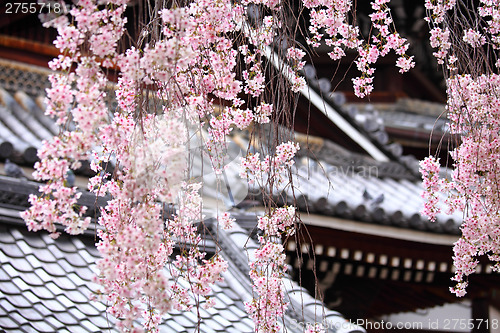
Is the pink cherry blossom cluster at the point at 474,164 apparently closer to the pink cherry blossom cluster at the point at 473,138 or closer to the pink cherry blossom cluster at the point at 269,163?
the pink cherry blossom cluster at the point at 473,138

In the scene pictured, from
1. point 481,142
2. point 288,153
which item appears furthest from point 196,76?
point 481,142

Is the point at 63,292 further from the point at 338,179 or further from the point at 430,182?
the point at 338,179

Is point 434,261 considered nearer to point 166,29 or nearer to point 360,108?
point 166,29

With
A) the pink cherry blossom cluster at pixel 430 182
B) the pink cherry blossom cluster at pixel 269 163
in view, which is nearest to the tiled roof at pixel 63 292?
the pink cherry blossom cluster at pixel 430 182

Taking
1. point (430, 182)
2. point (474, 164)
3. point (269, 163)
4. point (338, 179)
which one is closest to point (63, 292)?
point (269, 163)

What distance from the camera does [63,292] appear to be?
3.70 metres

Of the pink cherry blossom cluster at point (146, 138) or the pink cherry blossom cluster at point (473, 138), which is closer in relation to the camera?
the pink cherry blossom cluster at point (146, 138)

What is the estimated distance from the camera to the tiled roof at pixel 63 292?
3.43m

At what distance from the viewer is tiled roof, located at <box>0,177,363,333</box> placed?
343 cm

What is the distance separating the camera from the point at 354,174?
23.0ft

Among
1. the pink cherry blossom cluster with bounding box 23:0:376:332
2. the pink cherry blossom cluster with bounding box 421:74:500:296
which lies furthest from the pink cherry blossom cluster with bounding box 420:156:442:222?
the pink cherry blossom cluster with bounding box 23:0:376:332

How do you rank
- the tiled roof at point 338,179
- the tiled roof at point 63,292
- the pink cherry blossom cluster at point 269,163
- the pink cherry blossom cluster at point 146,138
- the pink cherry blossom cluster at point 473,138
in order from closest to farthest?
1. the pink cherry blossom cluster at point 146,138
2. the pink cherry blossom cluster at point 269,163
3. the pink cherry blossom cluster at point 473,138
4. the tiled roof at point 63,292
5. the tiled roof at point 338,179

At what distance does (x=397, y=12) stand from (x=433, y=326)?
23.0 ft

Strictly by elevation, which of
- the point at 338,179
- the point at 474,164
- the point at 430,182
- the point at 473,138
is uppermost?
the point at 473,138
